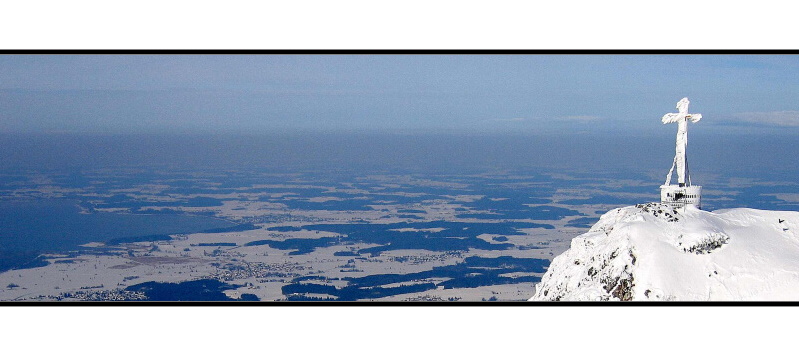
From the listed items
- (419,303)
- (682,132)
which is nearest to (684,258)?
(682,132)

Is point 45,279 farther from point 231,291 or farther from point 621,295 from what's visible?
point 621,295

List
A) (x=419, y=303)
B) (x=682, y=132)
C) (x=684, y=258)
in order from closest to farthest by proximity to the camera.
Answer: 1. (x=419, y=303)
2. (x=684, y=258)
3. (x=682, y=132)

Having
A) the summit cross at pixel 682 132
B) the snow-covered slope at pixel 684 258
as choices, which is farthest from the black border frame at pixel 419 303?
the summit cross at pixel 682 132

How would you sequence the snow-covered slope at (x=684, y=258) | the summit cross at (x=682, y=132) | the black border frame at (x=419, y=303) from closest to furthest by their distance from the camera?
the black border frame at (x=419, y=303)
the snow-covered slope at (x=684, y=258)
the summit cross at (x=682, y=132)

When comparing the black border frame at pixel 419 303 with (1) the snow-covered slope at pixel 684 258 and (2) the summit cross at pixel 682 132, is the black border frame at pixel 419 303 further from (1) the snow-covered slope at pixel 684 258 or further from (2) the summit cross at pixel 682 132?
(2) the summit cross at pixel 682 132

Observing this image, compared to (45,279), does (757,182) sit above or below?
above

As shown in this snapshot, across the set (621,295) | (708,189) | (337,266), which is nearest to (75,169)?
(337,266)

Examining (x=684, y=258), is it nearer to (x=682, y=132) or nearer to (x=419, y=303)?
(x=682, y=132)

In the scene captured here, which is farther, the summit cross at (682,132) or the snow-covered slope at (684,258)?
the summit cross at (682,132)
